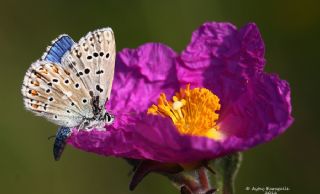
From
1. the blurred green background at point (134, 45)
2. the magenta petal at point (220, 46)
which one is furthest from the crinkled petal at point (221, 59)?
the blurred green background at point (134, 45)

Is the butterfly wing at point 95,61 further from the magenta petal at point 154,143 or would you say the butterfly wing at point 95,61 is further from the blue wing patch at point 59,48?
the magenta petal at point 154,143

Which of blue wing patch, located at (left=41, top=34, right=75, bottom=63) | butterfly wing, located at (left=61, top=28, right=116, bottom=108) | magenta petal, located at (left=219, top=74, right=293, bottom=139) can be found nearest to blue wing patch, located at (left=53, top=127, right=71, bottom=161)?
butterfly wing, located at (left=61, top=28, right=116, bottom=108)

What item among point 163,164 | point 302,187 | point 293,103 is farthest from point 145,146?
point 293,103

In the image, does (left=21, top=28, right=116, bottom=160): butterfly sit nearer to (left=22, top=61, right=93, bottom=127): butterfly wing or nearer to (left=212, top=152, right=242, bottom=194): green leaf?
(left=22, top=61, right=93, bottom=127): butterfly wing

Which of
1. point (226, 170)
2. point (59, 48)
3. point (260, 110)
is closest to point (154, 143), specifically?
point (226, 170)

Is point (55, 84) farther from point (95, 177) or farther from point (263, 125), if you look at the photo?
point (95, 177)

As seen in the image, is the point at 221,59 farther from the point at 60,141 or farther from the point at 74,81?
the point at 60,141
